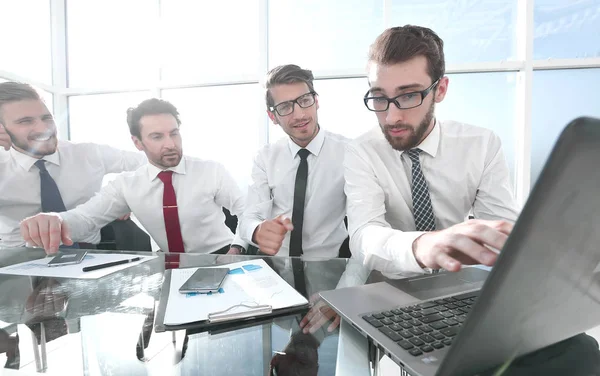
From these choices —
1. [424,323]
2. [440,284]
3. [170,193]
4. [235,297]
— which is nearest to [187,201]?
[170,193]

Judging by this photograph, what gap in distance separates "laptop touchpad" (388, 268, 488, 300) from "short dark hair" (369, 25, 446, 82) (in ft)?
2.67

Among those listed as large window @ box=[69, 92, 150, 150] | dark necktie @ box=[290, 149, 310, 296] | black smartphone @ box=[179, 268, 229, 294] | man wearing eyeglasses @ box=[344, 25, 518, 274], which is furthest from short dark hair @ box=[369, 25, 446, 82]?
large window @ box=[69, 92, 150, 150]

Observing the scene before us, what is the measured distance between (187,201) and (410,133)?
4.49 ft

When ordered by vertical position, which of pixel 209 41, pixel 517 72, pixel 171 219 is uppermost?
pixel 209 41

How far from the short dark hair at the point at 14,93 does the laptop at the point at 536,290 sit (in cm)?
256

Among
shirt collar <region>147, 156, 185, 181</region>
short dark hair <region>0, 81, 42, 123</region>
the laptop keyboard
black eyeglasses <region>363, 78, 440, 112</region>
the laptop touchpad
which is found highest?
short dark hair <region>0, 81, 42, 123</region>

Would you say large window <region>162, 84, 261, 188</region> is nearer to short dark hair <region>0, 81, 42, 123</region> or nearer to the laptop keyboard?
short dark hair <region>0, 81, 42, 123</region>

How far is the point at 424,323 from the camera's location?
51cm

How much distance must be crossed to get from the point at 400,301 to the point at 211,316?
0.36 m

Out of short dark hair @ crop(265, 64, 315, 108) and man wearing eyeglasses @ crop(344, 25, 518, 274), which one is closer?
man wearing eyeglasses @ crop(344, 25, 518, 274)

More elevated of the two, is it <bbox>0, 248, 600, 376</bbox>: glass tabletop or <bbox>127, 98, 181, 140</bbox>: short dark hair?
<bbox>127, 98, 181, 140</bbox>: short dark hair

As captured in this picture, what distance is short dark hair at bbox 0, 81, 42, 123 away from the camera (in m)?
2.03

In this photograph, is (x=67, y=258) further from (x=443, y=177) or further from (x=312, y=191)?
(x=443, y=177)

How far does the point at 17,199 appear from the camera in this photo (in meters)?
2.05
